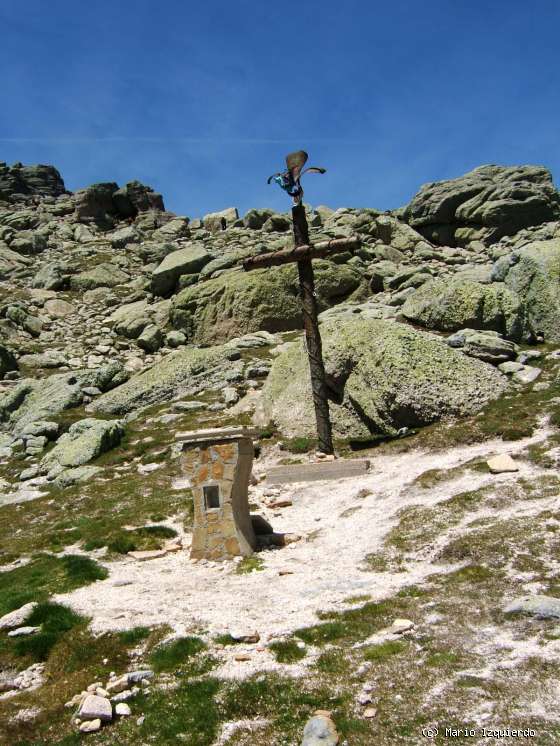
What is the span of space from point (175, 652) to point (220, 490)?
5045 mm

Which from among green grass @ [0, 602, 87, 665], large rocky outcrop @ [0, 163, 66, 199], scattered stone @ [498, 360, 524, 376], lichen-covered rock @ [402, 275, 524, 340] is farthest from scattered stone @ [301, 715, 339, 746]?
large rocky outcrop @ [0, 163, 66, 199]

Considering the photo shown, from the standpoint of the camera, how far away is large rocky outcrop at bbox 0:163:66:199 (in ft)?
350

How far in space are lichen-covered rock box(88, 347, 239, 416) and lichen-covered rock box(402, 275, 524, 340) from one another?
1049 cm

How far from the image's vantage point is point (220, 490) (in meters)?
12.5

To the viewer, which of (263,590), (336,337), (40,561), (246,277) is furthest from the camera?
(246,277)

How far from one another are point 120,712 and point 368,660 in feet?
9.67

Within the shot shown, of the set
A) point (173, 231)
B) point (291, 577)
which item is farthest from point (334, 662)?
point (173, 231)

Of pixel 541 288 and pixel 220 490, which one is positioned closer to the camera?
pixel 220 490

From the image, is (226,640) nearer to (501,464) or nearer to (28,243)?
(501,464)

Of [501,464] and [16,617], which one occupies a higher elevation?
[501,464]

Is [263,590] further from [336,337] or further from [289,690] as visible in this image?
[336,337]

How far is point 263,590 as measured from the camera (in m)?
9.98

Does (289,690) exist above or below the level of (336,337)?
below

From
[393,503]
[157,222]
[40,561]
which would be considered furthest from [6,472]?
[157,222]
